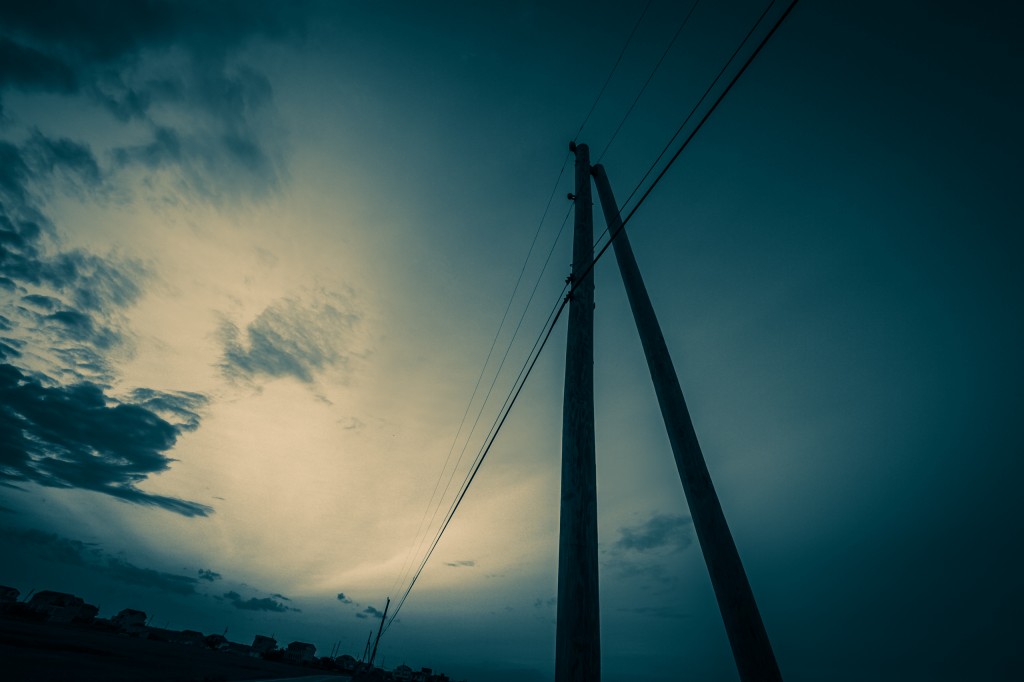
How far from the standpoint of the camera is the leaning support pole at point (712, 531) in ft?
10.7

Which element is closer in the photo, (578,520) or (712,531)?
(578,520)

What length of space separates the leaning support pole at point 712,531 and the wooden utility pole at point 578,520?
3.61 feet

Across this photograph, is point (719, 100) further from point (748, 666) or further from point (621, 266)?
point (748, 666)

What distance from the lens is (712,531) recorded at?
368 centimetres

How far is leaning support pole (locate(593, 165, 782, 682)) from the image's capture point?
10.7 feet

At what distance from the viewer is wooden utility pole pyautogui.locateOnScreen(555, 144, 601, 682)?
279 cm

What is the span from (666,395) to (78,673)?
59.5ft

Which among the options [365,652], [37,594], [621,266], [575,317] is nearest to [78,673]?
[575,317]

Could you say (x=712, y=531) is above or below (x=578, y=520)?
above

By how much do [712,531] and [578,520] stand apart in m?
1.53

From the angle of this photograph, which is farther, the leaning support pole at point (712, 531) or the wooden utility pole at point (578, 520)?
the leaning support pole at point (712, 531)

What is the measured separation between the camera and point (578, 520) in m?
3.20

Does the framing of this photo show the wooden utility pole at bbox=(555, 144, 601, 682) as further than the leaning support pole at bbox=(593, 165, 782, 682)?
No

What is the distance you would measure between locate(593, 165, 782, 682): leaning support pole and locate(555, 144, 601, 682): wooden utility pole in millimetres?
1100
